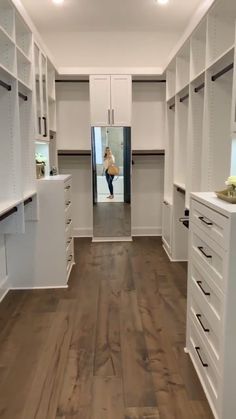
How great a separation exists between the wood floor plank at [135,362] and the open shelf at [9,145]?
4.31ft

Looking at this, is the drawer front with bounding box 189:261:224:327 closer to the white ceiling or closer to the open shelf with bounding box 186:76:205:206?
the open shelf with bounding box 186:76:205:206

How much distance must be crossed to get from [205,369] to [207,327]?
0.80 ft

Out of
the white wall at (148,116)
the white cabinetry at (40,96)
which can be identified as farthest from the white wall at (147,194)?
the white cabinetry at (40,96)

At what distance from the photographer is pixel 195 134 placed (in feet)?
11.3

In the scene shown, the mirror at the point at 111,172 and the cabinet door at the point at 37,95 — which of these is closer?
the cabinet door at the point at 37,95

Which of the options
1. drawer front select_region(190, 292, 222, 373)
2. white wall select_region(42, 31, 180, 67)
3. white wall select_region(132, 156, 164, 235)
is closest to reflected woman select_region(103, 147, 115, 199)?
white wall select_region(132, 156, 164, 235)

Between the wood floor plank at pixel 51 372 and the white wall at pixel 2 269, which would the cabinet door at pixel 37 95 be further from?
the wood floor plank at pixel 51 372

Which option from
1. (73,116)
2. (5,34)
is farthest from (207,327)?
(73,116)

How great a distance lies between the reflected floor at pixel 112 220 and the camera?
5301 millimetres

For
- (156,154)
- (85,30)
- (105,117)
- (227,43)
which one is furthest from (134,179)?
(227,43)

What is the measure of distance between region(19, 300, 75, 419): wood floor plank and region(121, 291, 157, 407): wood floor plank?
1.28ft

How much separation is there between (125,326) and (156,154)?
129 inches

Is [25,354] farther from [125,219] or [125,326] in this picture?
[125,219]

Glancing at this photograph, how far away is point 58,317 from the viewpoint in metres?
2.95
